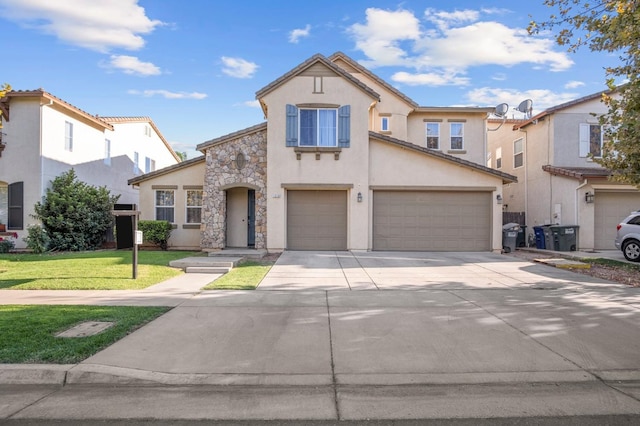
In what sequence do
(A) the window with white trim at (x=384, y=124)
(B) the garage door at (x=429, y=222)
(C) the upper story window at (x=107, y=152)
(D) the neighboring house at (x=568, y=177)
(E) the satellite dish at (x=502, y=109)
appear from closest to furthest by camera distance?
(B) the garage door at (x=429, y=222) < (D) the neighboring house at (x=568, y=177) < (A) the window with white trim at (x=384, y=124) < (E) the satellite dish at (x=502, y=109) < (C) the upper story window at (x=107, y=152)

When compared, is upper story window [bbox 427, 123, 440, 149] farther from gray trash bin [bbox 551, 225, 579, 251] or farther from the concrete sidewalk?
the concrete sidewalk

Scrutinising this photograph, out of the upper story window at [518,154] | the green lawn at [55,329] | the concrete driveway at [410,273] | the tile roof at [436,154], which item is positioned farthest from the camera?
the upper story window at [518,154]

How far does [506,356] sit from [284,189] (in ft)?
39.8

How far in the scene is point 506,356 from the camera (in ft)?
16.0

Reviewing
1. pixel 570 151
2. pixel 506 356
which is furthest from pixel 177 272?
pixel 570 151

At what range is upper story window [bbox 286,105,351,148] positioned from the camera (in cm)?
1592

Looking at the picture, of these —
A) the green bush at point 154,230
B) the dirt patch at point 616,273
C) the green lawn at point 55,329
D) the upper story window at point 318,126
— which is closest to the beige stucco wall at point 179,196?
the green bush at point 154,230

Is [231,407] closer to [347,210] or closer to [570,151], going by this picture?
[347,210]

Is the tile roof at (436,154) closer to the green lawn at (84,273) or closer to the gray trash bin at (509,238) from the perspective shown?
the gray trash bin at (509,238)

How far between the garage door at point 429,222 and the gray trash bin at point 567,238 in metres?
2.97

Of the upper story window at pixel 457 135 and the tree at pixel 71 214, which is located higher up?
the upper story window at pixel 457 135

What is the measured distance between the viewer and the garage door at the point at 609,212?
674 inches

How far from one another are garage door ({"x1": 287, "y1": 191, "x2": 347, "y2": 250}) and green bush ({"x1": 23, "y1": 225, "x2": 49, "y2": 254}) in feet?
33.4

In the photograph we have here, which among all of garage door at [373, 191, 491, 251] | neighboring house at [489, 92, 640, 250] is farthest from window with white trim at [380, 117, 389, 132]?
neighboring house at [489, 92, 640, 250]
